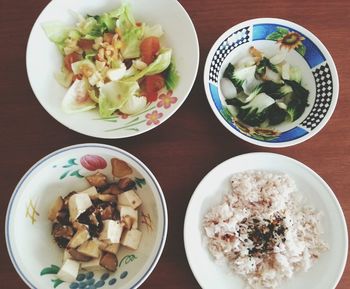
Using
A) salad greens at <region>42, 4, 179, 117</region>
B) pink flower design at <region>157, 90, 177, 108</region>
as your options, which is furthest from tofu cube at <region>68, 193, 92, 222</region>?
pink flower design at <region>157, 90, 177, 108</region>

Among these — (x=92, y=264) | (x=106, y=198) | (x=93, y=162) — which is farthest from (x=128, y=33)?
(x=92, y=264)

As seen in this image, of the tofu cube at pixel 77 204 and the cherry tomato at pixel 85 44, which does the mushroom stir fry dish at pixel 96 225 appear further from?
the cherry tomato at pixel 85 44

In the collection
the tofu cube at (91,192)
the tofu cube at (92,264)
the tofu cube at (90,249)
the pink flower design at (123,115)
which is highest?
the pink flower design at (123,115)

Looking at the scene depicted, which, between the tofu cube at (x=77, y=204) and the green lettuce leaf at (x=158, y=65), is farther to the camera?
the green lettuce leaf at (x=158, y=65)

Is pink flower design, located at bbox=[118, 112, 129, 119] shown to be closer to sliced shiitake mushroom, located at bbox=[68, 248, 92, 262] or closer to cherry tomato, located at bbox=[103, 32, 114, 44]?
cherry tomato, located at bbox=[103, 32, 114, 44]

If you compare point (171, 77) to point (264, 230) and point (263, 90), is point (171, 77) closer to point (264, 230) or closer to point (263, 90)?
point (263, 90)

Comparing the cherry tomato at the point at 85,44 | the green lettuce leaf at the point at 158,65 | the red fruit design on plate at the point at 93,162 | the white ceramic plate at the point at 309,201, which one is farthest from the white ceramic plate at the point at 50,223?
the cherry tomato at the point at 85,44
